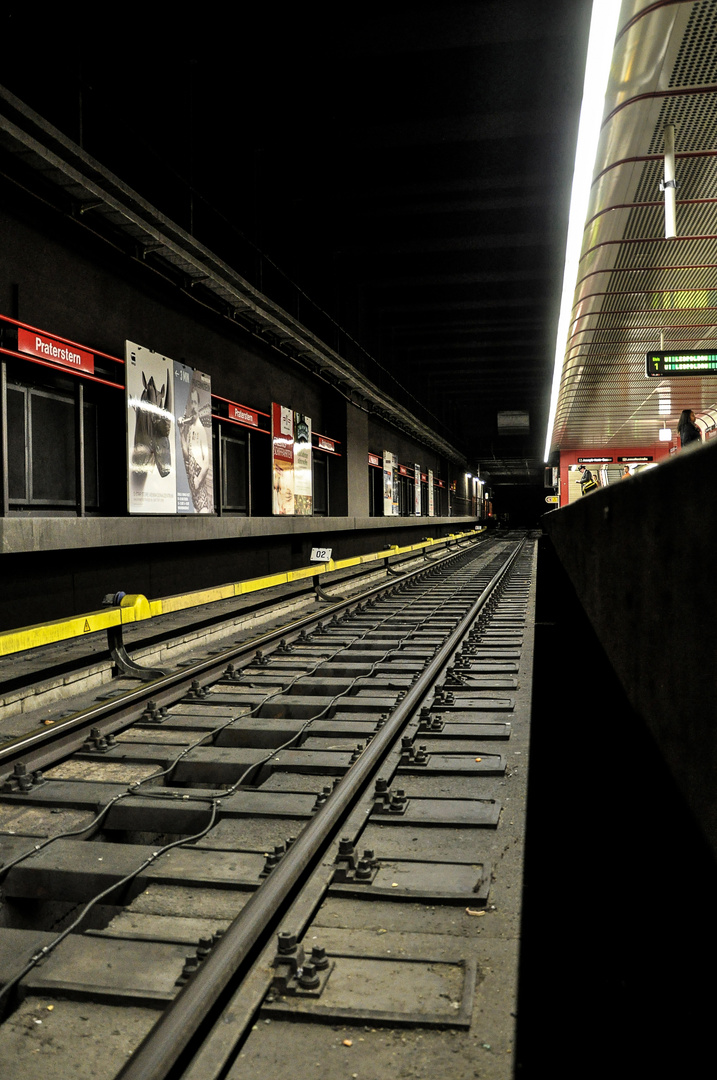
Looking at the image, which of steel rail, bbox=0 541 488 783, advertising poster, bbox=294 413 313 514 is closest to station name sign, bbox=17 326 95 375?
steel rail, bbox=0 541 488 783

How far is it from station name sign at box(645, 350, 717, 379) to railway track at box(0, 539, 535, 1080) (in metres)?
11.9

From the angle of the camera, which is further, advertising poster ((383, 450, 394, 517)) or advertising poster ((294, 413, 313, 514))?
advertising poster ((383, 450, 394, 517))

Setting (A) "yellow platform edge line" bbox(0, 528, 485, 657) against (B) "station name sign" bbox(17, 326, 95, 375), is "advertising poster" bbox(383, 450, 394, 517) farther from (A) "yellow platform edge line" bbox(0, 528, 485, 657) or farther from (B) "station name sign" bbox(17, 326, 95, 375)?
(B) "station name sign" bbox(17, 326, 95, 375)

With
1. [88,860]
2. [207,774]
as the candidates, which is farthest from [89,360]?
[88,860]

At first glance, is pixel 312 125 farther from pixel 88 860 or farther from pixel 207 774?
pixel 88 860

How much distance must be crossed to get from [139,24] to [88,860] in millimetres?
8739

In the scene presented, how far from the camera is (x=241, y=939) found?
2.48 meters

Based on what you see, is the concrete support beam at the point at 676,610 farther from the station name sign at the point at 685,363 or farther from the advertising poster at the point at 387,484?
the advertising poster at the point at 387,484

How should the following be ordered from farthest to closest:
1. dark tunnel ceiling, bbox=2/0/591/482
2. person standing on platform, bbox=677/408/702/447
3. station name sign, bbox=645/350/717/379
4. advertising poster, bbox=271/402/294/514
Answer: station name sign, bbox=645/350/717/379 < advertising poster, bbox=271/402/294/514 < person standing on platform, bbox=677/408/702/447 < dark tunnel ceiling, bbox=2/0/591/482

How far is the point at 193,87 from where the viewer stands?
10.0m

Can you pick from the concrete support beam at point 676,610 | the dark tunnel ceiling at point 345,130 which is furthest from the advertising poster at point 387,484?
the concrete support beam at point 676,610

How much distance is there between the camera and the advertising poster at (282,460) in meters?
15.0

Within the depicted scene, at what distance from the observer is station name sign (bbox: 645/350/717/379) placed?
16203 millimetres

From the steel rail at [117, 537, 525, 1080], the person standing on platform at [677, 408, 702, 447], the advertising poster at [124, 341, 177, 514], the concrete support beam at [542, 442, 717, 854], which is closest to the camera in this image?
the concrete support beam at [542, 442, 717, 854]
